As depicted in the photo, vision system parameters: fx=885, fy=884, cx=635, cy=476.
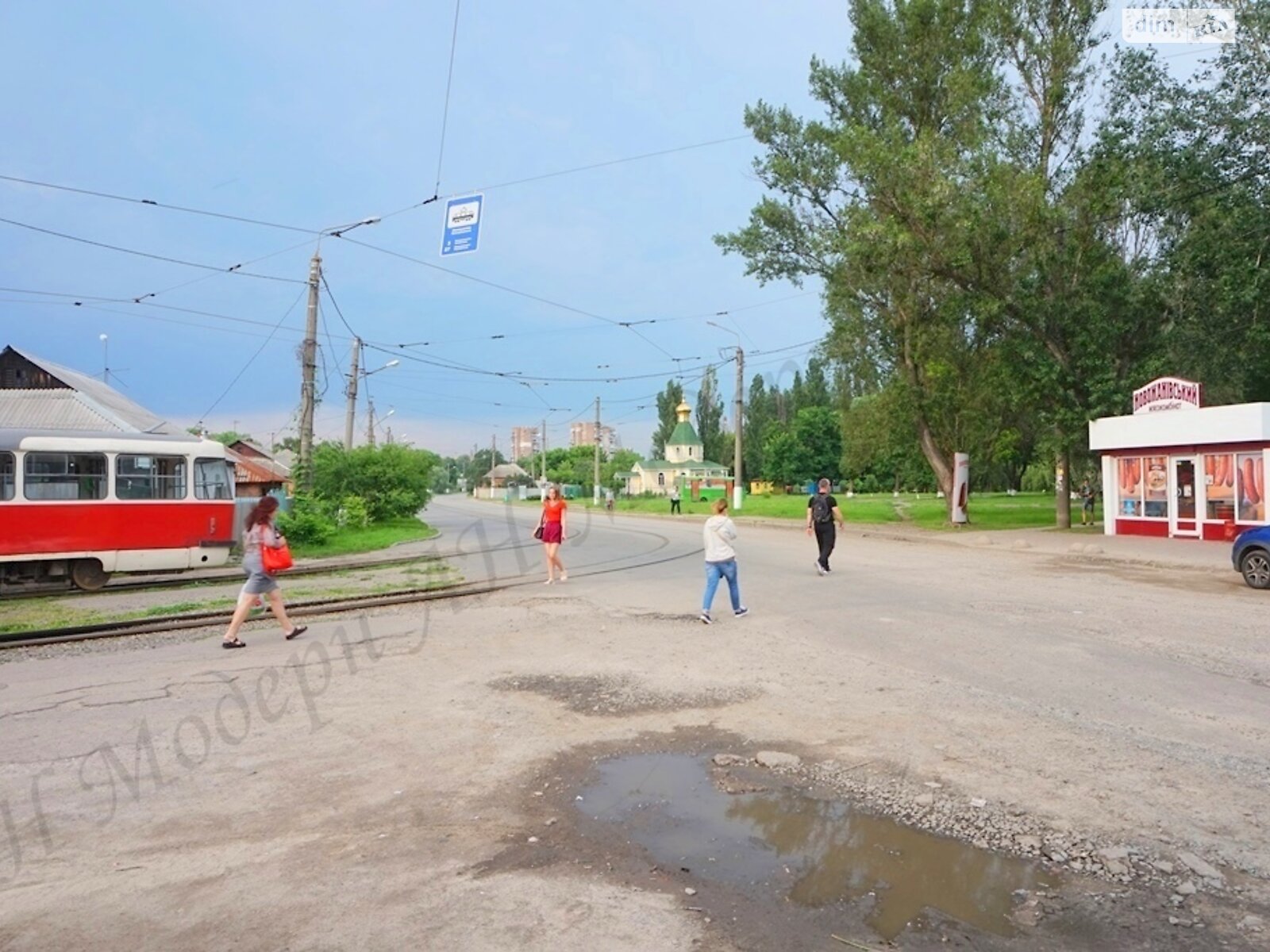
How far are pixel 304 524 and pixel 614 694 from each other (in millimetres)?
20016

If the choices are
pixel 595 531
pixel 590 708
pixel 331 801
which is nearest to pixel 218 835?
pixel 331 801

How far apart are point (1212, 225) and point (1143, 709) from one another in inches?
967

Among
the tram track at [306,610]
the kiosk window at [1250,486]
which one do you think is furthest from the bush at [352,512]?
the kiosk window at [1250,486]

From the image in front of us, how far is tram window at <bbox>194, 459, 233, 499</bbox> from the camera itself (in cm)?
1830

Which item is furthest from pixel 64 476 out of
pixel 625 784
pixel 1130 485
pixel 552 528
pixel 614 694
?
pixel 1130 485

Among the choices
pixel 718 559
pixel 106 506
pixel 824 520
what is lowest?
pixel 718 559

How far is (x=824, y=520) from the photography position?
16.8 m

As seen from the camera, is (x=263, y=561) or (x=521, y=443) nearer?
(x=263, y=561)

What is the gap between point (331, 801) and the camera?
17.2 ft

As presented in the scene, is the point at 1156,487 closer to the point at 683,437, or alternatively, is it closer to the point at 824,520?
the point at 824,520

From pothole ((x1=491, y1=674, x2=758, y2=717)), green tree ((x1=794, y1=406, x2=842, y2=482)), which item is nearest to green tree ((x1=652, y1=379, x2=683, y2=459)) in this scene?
green tree ((x1=794, y1=406, x2=842, y2=482))

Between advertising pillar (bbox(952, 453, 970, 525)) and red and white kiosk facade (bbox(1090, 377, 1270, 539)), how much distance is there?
21.0 feet

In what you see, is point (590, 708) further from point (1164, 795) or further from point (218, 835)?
point (1164, 795)

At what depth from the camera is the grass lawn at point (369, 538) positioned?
24984 millimetres
